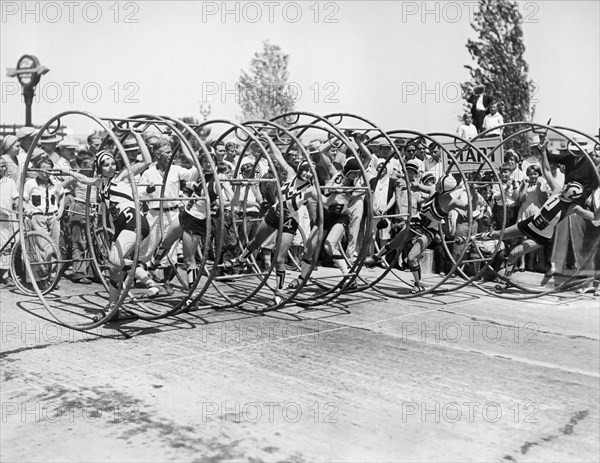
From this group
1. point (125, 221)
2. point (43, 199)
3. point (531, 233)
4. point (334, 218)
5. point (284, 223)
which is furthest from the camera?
point (43, 199)

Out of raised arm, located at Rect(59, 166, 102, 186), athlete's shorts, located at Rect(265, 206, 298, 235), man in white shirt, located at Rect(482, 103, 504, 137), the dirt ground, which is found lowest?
the dirt ground

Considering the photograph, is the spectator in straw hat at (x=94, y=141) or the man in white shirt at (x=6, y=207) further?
the spectator in straw hat at (x=94, y=141)

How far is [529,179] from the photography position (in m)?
12.0

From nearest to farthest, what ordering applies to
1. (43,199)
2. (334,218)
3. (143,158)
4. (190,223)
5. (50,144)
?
(143,158) < (190,223) < (334,218) < (43,199) < (50,144)

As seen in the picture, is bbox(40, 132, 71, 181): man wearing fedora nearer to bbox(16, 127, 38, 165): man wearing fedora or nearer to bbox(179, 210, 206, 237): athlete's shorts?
bbox(16, 127, 38, 165): man wearing fedora

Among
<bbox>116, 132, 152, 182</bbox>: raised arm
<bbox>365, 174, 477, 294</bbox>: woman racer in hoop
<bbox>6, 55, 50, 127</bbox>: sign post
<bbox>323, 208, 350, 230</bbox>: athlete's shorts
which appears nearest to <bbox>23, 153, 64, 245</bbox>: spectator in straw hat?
<bbox>116, 132, 152, 182</bbox>: raised arm

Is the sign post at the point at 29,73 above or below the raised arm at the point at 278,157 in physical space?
above

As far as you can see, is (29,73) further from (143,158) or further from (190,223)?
(143,158)

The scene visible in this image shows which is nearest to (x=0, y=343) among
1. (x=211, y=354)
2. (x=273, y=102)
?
(x=211, y=354)

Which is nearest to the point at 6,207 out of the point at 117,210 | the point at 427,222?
the point at 117,210

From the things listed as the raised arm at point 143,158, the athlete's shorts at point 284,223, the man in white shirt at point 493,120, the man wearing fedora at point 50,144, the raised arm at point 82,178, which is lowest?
the athlete's shorts at point 284,223

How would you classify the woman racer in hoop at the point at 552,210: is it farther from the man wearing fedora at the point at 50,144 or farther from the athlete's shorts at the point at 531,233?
the man wearing fedora at the point at 50,144

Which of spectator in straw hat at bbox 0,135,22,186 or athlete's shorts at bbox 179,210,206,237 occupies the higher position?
spectator in straw hat at bbox 0,135,22,186

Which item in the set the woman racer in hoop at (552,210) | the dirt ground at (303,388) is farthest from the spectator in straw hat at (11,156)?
the woman racer in hoop at (552,210)
